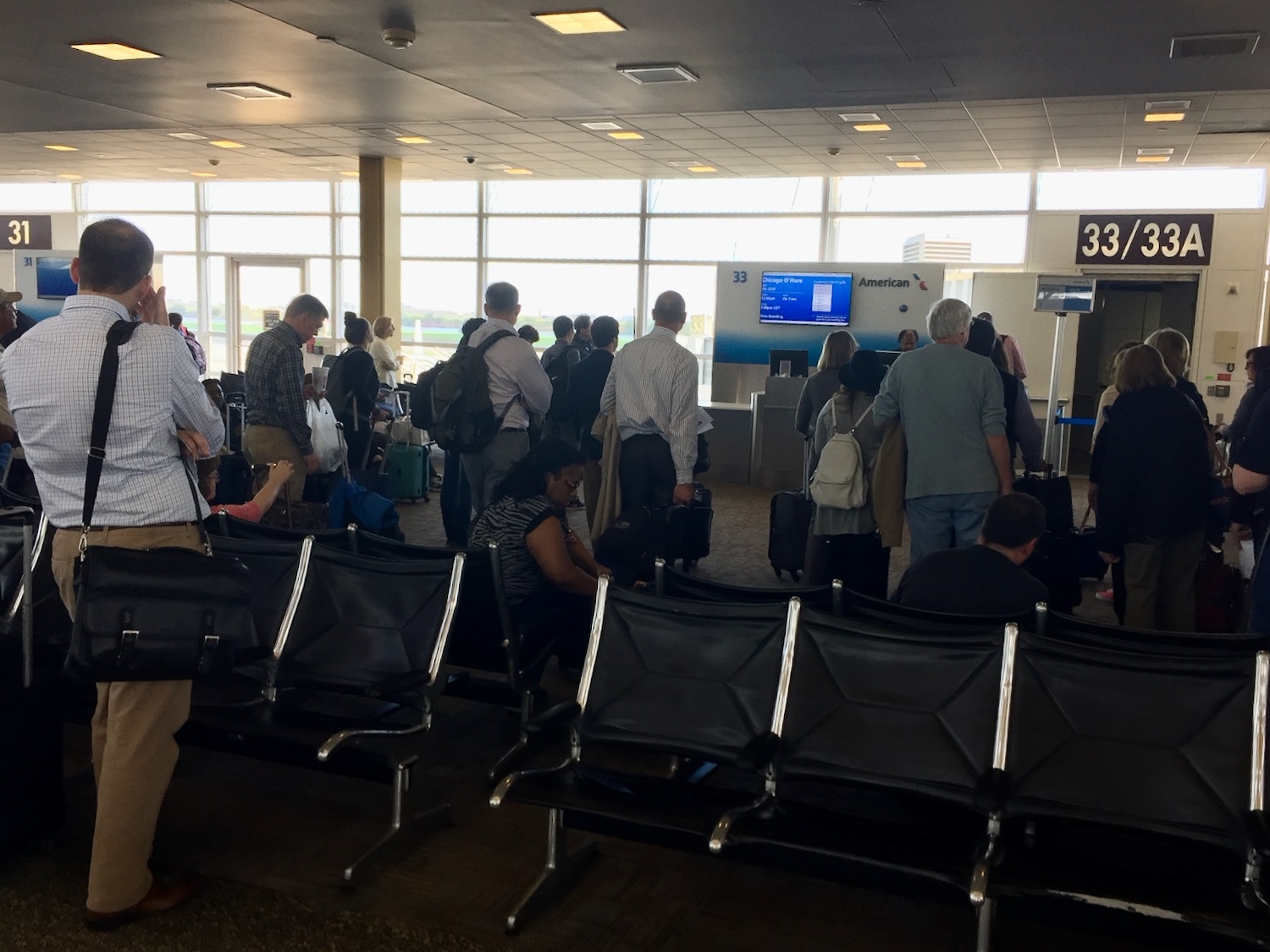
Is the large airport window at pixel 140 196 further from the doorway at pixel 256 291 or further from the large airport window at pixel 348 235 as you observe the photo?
the large airport window at pixel 348 235

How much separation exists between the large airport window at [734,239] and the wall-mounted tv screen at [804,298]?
5.47ft

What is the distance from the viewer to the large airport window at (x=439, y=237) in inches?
628

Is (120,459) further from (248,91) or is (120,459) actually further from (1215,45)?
(248,91)

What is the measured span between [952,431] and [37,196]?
727 inches

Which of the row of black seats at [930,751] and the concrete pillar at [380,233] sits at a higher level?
the concrete pillar at [380,233]

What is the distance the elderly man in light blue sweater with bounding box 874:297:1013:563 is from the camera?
4.30m

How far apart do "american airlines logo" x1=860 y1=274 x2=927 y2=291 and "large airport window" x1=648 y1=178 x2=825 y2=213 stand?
2.31 metres

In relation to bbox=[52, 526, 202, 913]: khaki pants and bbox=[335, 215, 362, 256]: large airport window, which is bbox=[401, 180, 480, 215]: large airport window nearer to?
bbox=[335, 215, 362, 256]: large airport window

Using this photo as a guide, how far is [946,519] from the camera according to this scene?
444 centimetres

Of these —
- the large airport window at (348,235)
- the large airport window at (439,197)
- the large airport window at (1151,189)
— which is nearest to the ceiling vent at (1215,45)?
the large airport window at (1151,189)

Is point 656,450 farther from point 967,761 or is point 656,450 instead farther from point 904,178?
point 904,178

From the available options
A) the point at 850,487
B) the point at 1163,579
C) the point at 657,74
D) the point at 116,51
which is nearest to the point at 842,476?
the point at 850,487

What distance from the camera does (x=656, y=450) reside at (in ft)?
17.7

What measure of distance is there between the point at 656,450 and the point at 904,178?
9.28 meters
